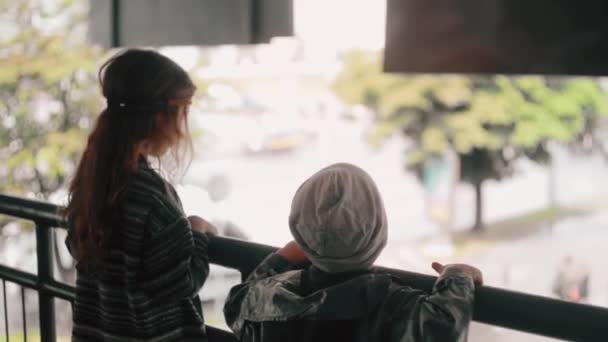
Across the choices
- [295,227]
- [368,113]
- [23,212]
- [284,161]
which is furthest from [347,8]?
[295,227]

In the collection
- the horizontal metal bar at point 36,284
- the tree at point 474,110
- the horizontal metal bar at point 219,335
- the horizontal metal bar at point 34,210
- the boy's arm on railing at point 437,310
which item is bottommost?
the tree at point 474,110

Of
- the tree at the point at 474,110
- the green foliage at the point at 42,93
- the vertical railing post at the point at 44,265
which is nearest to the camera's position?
the vertical railing post at the point at 44,265

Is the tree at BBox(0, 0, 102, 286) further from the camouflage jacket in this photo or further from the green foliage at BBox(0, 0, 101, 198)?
the camouflage jacket

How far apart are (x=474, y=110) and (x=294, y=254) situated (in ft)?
35.0

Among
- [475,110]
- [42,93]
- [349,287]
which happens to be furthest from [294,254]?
[475,110]

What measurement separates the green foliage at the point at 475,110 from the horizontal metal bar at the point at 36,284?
30.9 ft

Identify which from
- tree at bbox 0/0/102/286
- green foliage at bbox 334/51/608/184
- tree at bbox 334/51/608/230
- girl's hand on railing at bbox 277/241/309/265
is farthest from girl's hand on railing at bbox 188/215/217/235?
tree at bbox 334/51/608/230

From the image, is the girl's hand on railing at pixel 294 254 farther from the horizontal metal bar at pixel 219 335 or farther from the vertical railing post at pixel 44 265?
the vertical railing post at pixel 44 265

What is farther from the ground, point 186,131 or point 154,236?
Result: point 186,131

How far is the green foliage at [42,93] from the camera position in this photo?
10.5 m

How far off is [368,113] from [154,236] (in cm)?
1158

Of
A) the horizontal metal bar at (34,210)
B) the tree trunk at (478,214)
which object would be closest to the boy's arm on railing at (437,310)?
the horizontal metal bar at (34,210)

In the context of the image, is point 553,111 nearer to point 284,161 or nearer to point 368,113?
point 368,113

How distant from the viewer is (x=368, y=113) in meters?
13.2
